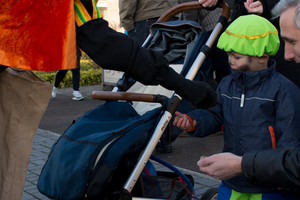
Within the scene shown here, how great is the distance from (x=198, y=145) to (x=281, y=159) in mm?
4064

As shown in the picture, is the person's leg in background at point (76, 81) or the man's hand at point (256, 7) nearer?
the man's hand at point (256, 7)

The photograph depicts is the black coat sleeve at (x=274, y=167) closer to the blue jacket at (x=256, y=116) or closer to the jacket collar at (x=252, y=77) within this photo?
the blue jacket at (x=256, y=116)

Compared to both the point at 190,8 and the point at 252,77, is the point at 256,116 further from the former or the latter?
the point at 190,8

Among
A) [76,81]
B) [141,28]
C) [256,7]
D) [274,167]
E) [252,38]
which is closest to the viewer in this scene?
[274,167]

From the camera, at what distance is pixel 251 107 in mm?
2846

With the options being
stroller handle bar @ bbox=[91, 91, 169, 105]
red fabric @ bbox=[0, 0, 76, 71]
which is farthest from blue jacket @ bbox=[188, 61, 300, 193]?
red fabric @ bbox=[0, 0, 76, 71]

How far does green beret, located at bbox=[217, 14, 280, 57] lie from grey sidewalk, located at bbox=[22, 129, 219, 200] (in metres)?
1.58

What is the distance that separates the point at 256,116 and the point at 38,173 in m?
2.71

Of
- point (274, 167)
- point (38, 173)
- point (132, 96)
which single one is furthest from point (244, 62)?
point (38, 173)

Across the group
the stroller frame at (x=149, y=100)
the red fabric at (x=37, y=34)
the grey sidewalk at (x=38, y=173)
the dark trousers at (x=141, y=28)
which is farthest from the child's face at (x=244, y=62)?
the dark trousers at (x=141, y=28)

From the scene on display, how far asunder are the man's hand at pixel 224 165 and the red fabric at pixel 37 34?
76 centimetres

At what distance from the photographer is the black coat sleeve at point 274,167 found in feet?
5.85

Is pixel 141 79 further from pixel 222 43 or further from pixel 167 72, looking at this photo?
pixel 222 43

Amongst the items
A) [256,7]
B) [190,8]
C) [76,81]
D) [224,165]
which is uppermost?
[256,7]
